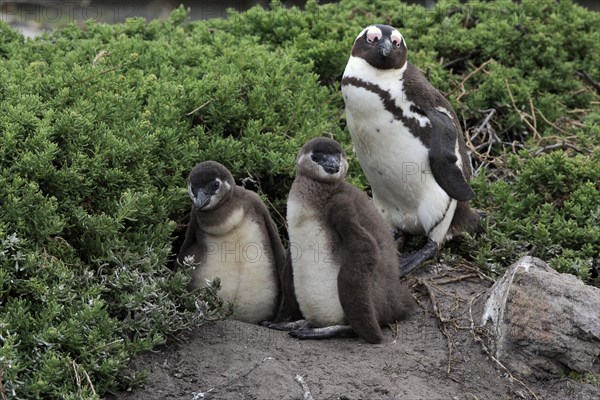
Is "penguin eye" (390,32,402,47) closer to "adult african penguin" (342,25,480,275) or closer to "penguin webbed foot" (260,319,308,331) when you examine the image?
"adult african penguin" (342,25,480,275)

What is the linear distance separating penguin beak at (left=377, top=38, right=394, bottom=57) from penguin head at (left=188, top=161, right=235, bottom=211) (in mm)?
1450

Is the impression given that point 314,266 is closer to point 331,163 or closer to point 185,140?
point 331,163

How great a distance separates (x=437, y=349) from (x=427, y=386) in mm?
493

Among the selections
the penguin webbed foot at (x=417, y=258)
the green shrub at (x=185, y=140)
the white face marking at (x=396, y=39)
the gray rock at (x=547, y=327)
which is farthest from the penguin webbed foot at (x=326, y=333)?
the white face marking at (x=396, y=39)

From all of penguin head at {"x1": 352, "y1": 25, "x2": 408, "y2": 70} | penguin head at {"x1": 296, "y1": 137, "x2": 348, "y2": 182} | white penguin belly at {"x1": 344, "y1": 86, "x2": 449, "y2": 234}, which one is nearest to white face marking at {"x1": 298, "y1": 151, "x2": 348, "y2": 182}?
penguin head at {"x1": 296, "y1": 137, "x2": 348, "y2": 182}

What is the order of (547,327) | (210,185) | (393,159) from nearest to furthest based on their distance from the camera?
(547,327) < (210,185) < (393,159)

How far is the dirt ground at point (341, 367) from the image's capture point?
15.4 feet

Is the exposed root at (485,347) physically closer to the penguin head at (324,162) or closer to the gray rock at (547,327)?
the gray rock at (547,327)

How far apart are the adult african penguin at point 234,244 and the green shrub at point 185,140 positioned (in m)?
0.22

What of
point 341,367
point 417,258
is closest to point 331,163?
point 341,367

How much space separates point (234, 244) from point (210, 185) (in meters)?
0.38

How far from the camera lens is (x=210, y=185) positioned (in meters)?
5.46

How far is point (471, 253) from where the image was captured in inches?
266

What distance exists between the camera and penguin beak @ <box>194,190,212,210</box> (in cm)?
534
